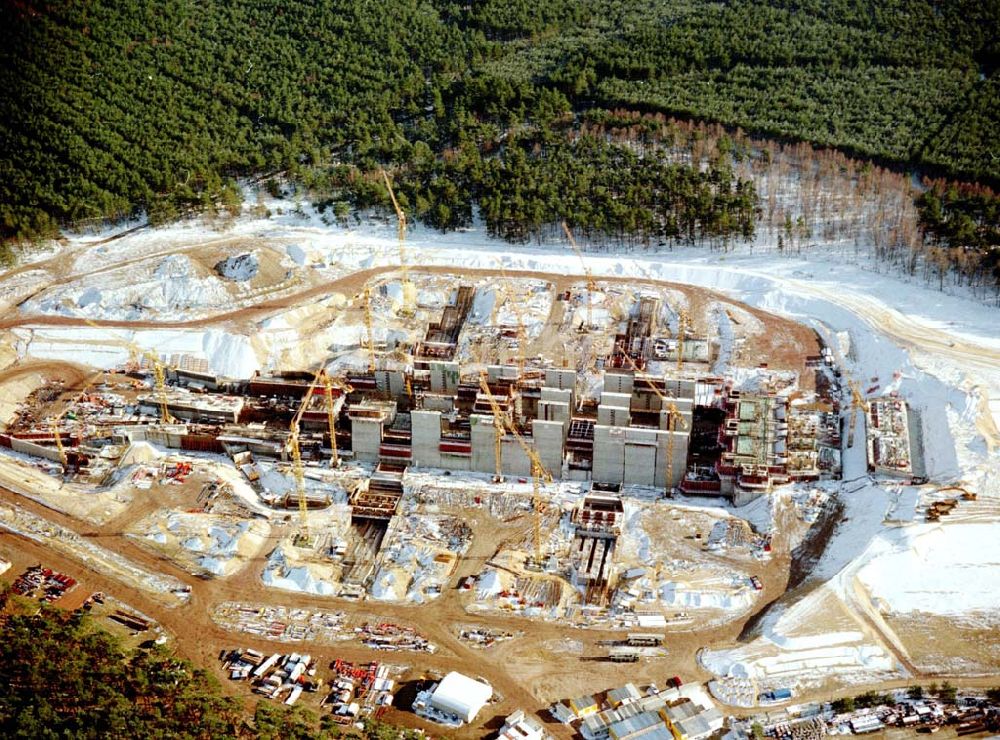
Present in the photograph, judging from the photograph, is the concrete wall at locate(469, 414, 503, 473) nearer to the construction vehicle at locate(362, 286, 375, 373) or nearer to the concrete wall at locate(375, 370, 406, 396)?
the concrete wall at locate(375, 370, 406, 396)


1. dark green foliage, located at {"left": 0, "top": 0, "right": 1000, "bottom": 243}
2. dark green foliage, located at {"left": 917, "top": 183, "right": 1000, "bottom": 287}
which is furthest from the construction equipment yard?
dark green foliage, located at {"left": 917, "top": 183, "right": 1000, "bottom": 287}

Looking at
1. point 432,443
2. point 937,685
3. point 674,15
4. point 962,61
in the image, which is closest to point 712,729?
point 937,685

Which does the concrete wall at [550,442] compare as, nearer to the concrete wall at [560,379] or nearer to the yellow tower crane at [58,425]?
the concrete wall at [560,379]

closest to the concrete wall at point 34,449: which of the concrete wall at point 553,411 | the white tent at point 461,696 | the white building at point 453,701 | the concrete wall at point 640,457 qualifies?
the concrete wall at point 553,411

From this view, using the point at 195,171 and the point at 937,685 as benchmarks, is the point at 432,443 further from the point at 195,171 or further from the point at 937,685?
the point at 195,171

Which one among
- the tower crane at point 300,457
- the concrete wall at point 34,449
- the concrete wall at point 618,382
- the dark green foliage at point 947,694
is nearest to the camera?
the dark green foliage at point 947,694

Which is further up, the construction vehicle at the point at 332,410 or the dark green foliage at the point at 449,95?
the dark green foliage at the point at 449,95
